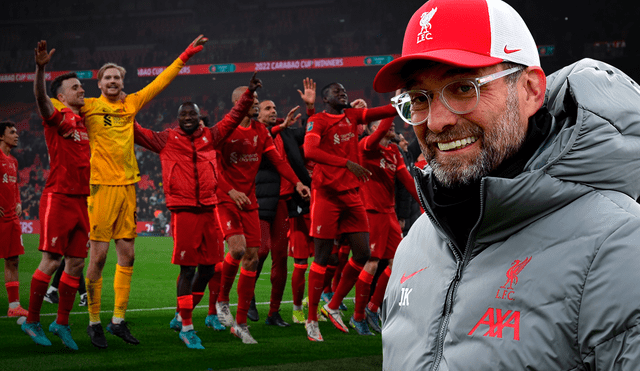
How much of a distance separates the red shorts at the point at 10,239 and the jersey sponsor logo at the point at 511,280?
308 inches

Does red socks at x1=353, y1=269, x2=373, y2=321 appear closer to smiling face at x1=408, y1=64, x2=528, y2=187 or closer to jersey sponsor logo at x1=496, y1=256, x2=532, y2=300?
smiling face at x1=408, y1=64, x2=528, y2=187

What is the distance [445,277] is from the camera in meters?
1.27

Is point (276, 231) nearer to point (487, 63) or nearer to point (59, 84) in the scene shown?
point (59, 84)

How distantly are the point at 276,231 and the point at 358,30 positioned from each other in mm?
24190

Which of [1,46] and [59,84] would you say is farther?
[1,46]

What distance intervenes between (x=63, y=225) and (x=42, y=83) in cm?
130

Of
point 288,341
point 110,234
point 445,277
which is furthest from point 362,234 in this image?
point 445,277

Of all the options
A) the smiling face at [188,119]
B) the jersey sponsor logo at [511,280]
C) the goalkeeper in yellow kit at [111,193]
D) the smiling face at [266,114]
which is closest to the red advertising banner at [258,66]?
the smiling face at [266,114]

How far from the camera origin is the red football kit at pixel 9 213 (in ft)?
25.2

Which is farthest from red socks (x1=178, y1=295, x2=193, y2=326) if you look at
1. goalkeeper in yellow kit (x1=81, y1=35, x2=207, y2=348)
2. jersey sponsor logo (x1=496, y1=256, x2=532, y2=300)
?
jersey sponsor logo (x1=496, y1=256, x2=532, y2=300)

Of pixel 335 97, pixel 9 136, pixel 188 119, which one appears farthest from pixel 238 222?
pixel 9 136

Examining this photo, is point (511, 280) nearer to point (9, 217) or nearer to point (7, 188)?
point (9, 217)

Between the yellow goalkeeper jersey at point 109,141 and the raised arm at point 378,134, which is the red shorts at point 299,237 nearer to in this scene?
the raised arm at point 378,134

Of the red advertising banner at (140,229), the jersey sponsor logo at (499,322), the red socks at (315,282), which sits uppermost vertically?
the jersey sponsor logo at (499,322)
